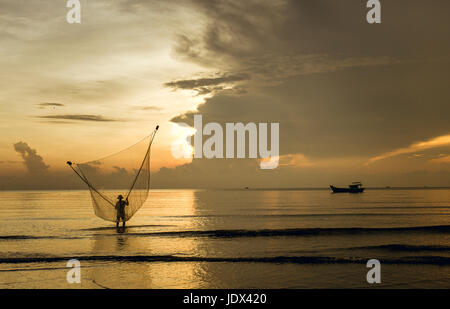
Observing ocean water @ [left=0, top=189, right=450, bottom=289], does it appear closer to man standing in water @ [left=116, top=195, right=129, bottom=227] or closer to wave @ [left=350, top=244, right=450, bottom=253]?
wave @ [left=350, top=244, right=450, bottom=253]

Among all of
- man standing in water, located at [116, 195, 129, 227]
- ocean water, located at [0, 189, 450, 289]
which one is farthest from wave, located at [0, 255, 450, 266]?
man standing in water, located at [116, 195, 129, 227]

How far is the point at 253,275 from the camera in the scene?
54.7 feet

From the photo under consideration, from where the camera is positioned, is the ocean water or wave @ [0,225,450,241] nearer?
the ocean water

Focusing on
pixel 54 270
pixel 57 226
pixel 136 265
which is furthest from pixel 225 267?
pixel 57 226

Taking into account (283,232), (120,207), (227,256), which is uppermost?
(120,207)

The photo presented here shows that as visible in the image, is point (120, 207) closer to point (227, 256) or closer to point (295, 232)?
point (227, 256)

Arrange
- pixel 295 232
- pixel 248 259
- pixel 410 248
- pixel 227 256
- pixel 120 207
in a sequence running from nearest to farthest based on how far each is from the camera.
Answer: pixel 248 259, pixel 227 256, pixel 410 248, pixel 120 207, pixel 295 232

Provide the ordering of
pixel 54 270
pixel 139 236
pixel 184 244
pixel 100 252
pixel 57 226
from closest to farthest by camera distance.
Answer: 1. pixel 54 270
2. pixel 100 252
3. pixel 184 244
4. pixel 139 236
5. pixel 57 226

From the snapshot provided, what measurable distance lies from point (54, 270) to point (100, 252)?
4.64m

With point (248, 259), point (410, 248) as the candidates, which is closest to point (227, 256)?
point (248, 259)

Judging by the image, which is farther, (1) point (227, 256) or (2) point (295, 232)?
(2) point (295, 232)

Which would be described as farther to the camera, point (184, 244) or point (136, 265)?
point (184, 244)

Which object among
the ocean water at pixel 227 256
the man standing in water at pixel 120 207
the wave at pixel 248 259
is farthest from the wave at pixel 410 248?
the man standing in water at pixel 120 207
